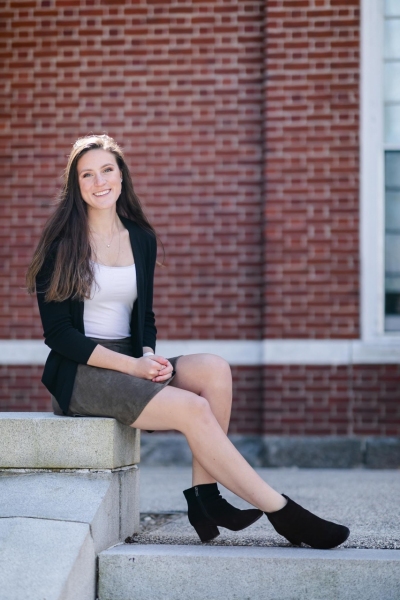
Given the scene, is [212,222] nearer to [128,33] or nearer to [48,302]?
[128,33]

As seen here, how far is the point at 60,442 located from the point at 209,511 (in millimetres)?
664

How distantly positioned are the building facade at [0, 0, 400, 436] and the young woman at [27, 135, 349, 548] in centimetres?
303

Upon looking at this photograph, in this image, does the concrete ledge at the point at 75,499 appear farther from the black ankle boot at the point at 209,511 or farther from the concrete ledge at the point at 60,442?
the black ankle boot at the point at 209,511

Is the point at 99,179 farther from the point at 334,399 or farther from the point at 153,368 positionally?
the point at 334,399

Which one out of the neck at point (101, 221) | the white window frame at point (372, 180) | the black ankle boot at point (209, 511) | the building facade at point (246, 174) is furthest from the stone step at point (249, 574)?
the white window frame at point (372, 180)

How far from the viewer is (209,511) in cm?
353

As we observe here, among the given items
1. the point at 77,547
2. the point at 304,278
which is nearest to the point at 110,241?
the point at 77,547

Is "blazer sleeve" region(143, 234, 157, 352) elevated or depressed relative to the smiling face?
depressed

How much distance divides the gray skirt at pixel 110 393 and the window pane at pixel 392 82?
4.32m

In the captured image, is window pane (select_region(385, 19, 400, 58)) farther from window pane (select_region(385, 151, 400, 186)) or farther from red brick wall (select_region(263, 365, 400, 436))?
red brick wall (select_region(263, 365, 400, 436))

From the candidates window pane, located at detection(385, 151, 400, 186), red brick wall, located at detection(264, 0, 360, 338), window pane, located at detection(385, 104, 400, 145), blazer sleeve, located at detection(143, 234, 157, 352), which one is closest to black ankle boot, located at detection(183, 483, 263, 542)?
blazer sleeve, located at detection(143, 234, 157, 352)

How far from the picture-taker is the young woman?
135 inches

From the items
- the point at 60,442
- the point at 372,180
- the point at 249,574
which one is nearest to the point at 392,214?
the point at 372,180

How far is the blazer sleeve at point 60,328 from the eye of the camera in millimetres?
3613
